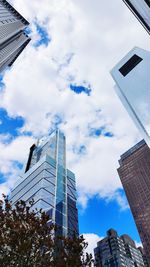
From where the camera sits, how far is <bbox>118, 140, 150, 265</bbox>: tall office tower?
443 feet

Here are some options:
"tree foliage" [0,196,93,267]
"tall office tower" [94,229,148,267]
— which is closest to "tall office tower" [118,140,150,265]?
"tall office tower" [94,229,148,267]

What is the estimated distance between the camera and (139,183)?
15150 centimetres

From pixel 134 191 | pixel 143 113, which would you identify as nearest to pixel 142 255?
pixel 134 191

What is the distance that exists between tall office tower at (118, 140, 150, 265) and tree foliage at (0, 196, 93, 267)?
5072 inches

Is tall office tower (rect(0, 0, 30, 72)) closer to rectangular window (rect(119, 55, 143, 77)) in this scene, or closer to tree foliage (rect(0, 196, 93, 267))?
rectangular window (rect(119, 55, 143, 77))

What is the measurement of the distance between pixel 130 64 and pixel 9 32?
2010 inches

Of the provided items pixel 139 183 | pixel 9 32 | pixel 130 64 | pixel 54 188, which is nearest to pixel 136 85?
pixel 130 64

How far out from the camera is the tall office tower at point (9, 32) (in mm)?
92625

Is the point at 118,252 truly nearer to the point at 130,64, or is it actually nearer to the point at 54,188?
the point at 54,188

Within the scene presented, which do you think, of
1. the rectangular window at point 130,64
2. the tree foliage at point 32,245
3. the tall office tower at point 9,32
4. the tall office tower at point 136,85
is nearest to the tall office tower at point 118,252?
the tall office tower at point 136,85

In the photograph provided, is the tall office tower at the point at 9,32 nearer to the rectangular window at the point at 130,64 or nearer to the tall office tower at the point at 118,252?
the rectangular window at the point at 130,64

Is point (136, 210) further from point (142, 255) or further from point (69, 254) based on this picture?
point (69, 254)

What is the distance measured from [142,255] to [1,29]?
13144cm

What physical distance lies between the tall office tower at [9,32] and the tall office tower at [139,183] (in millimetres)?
100007
